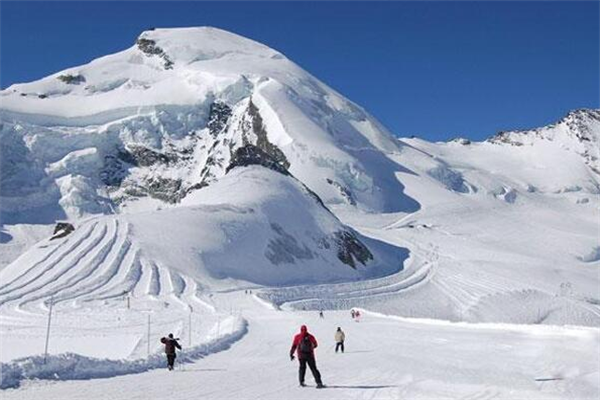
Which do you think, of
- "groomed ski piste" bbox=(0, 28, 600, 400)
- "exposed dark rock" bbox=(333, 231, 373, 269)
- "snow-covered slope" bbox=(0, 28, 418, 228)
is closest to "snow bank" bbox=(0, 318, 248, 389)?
"groomed ski piste" bbox=(0, 28, 600, 400)

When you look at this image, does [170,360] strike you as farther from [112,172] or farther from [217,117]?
[217,117]

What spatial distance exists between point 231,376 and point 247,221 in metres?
65.6

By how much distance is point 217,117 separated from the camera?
579 feet

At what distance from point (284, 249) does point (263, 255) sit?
14.1 ft

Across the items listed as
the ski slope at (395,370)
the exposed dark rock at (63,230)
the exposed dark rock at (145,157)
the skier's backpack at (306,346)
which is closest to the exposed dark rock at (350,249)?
the exposed dark rock at (63,230)

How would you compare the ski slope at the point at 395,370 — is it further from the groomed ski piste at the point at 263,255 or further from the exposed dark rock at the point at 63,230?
the exposed dark rock at the point at 63,230

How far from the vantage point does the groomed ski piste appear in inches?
790

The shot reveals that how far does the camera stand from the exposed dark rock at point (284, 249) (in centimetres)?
8044

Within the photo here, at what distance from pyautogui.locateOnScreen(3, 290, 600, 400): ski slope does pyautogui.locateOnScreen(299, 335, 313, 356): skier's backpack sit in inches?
32.1

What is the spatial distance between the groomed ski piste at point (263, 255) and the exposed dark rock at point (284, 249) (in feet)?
1.07

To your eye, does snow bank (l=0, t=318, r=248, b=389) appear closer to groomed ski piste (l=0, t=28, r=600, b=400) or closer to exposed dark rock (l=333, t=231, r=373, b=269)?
groomed ski piste (l=0, t=28, r=600, b=400)

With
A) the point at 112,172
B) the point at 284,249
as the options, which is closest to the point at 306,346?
the point at 284,249

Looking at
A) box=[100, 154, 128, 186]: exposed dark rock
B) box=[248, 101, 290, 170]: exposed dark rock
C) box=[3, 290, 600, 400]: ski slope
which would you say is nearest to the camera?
box=[3, 290, 600, 400]: ski slope

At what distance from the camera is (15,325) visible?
135ft
